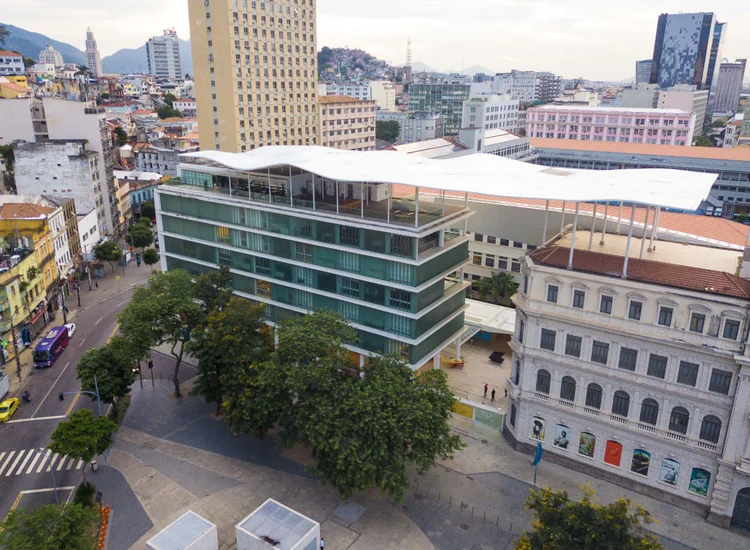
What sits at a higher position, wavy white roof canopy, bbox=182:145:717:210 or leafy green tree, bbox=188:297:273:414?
wavy white roof canopy, bbox=182:145:717:210

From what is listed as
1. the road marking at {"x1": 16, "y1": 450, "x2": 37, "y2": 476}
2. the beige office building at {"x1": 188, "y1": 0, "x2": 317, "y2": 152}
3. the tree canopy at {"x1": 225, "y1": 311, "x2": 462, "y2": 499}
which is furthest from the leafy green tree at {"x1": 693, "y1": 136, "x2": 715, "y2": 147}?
the road marking at {"x1": 16, "y1": 450, "x2": 37, "y2": 476}

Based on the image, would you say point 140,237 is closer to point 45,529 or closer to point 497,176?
point 497,176

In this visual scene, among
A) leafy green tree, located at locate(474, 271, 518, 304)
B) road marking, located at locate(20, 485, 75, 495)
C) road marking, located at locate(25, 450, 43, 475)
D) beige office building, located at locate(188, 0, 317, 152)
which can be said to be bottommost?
road marking, located at locate(20, 485, 75, 495)

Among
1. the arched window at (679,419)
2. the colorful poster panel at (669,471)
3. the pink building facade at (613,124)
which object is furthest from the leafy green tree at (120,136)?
the colorful poster panel at (669,471)

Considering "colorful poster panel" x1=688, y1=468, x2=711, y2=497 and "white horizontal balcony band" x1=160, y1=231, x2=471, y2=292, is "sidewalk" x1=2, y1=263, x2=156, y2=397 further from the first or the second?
"colorful poster panel" x1=688, y1=468, x2=711, y2=497

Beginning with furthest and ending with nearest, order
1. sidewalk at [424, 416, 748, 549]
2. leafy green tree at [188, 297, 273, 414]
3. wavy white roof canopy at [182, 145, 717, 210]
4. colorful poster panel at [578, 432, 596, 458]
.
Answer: leafy green tree at [188, 297, 273, 414], colorful poster panel at [578, 432, 596, 458], wavy white roof canopy at [182, 145, 717, 210], sidewalk at [424, 416, 748, 549]

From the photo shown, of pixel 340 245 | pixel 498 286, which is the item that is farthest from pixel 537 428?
pixel 498 286

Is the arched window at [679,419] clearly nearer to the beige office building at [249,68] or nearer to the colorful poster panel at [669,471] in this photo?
the colorful poster panel at [669,471]

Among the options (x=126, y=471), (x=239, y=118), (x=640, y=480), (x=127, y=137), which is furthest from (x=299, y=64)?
(x=640, y=480)
